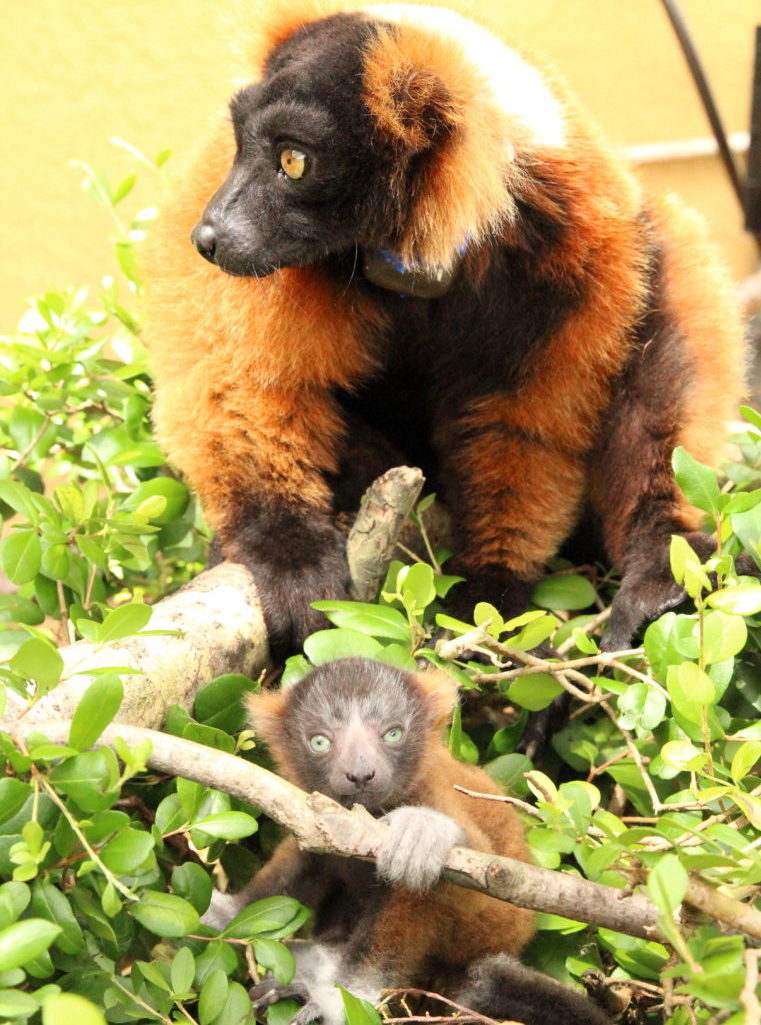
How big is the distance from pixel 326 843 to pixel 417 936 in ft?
1.59

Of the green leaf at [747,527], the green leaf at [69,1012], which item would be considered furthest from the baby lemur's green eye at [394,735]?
the green leaf at [69,1012]

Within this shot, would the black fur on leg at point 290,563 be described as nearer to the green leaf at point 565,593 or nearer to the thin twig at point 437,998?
the green leaf at point 565,593

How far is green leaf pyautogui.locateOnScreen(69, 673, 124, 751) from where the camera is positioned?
1751 mm

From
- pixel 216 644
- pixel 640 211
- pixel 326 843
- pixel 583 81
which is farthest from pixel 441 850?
pixel 583 81

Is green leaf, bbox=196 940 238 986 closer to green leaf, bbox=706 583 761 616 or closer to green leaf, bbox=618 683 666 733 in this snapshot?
green leaf, bbox=618 683 666 733

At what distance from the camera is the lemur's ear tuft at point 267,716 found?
2.31 metres

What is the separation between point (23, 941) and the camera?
1.51 metres

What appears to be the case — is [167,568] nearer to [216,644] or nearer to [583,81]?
[216,644]

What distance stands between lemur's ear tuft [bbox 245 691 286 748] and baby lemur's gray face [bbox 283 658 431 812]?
2 cm

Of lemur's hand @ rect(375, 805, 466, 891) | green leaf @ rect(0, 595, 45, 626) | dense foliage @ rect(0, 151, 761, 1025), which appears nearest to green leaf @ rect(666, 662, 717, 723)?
dense foliage @ rect(0, 151, 761, 1025)

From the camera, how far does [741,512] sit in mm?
2348

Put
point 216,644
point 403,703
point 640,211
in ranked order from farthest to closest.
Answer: point 640,211 → point 216,644 → point 403,703

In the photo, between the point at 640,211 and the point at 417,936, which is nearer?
the point at 417,936

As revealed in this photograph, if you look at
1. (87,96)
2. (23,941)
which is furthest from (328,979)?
(87,96)
